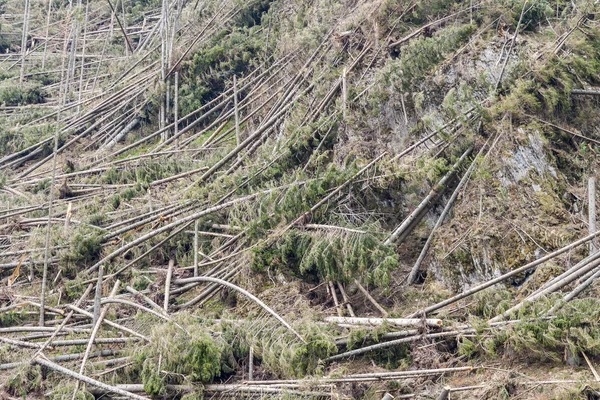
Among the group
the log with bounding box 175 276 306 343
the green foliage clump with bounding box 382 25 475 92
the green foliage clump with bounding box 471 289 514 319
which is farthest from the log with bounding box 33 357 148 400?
the green foliage clump with bounding box 382 25 475 92

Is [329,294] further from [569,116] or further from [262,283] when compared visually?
[569,116]

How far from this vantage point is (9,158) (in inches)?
387

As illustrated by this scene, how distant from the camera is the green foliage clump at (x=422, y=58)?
19.8 ft

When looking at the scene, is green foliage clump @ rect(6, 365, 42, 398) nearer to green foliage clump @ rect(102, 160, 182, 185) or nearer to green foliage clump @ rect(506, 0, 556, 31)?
green foliage clump @ rect(102, 160, 182, 185)

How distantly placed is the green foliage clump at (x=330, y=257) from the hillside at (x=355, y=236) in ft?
0.05

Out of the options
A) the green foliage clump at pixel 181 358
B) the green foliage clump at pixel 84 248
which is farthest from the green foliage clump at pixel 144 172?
the green foliage clump at pixel 181 358

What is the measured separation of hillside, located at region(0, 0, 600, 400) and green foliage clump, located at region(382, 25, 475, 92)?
0.02 metres

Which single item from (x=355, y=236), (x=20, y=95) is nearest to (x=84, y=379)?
(x=355, y=236)

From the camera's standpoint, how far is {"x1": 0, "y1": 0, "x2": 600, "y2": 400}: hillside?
4082 millimetres

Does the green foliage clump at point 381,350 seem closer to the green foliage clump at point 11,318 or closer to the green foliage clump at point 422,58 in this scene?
the green foliage clump at point 422,58

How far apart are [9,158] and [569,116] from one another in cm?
788

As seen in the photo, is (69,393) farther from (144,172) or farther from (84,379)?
(144,172)

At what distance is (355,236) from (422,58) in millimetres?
A: 1994

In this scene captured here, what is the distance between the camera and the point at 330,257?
5059 mm
